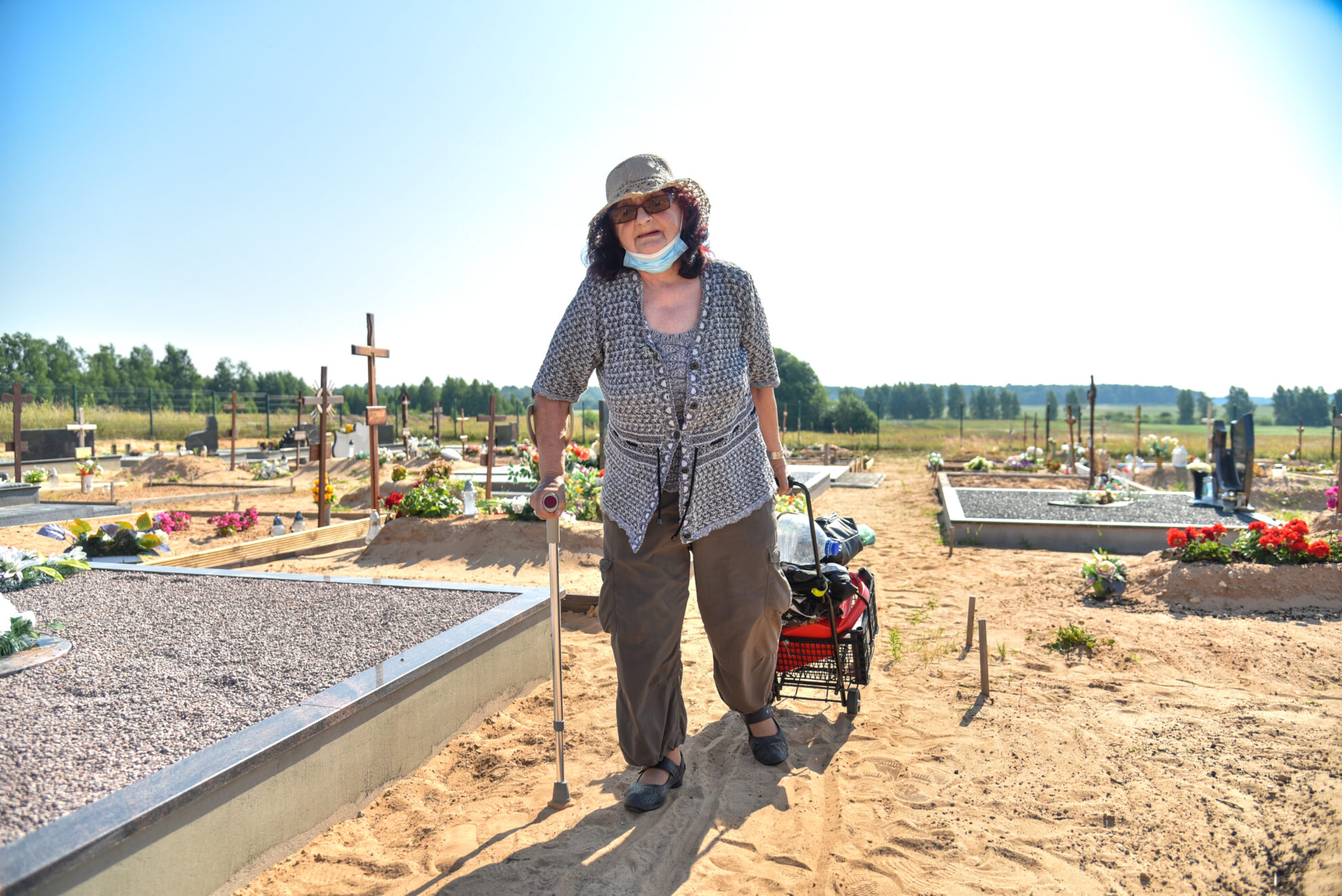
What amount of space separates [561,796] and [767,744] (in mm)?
771

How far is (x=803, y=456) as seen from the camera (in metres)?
24.7

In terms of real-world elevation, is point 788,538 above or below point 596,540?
above

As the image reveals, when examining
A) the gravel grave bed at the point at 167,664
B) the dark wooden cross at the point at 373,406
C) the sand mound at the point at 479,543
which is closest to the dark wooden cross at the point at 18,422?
the dark wooden cross at the point at 373,406

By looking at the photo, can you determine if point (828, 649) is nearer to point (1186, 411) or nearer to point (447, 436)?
point (447, 436)

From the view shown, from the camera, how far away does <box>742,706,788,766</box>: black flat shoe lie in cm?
284

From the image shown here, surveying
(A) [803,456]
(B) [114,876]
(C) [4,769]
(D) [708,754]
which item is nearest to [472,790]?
(D) [708,754]

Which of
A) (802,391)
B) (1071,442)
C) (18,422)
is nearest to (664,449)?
(18,422)

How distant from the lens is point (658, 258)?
249 cm

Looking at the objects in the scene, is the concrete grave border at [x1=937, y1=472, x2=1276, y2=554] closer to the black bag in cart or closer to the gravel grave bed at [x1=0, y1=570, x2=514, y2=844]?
the black bag in cart

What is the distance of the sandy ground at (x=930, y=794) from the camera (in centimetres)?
212

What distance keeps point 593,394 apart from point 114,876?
342ft

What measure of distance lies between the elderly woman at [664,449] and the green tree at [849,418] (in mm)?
44368

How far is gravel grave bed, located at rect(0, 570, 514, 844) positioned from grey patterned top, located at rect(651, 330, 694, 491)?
1.52 metres

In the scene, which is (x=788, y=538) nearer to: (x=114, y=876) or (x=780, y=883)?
(x=780, y=883)
